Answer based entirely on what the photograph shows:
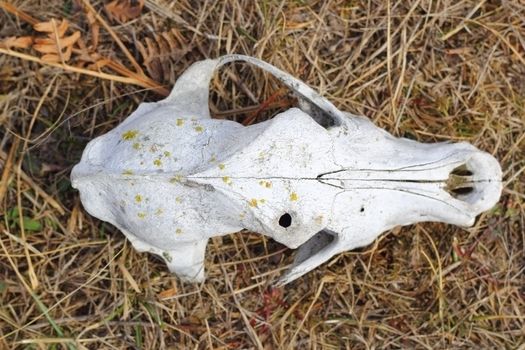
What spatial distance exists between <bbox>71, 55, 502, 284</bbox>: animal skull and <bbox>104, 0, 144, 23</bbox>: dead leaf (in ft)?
1.83

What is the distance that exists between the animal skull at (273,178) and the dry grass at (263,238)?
39 centimetres

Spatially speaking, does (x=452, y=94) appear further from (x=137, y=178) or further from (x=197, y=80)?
(x=137, y=178)

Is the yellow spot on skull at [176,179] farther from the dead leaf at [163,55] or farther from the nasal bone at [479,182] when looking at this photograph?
the nasal bone at [479,182]

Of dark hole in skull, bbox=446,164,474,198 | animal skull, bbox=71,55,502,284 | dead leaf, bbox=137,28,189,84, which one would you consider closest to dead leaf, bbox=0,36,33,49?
dead leaf, bbox=137,28,189,84

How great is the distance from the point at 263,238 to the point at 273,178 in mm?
836

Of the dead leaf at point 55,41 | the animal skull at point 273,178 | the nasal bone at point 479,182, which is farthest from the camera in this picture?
the dead leaf at point 55,41

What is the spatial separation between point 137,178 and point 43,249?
0.96 m

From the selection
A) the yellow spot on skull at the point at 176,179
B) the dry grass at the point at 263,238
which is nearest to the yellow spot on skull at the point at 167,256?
the dry grass at the point at 263,238

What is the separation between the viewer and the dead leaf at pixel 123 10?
281 cm

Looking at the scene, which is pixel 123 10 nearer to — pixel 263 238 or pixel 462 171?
pixel 263 238

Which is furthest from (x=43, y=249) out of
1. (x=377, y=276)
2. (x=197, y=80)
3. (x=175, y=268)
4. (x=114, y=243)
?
(x=377, y=276)

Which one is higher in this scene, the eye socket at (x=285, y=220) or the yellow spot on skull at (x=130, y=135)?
the yellow spot on skull at (x=130, y=135)

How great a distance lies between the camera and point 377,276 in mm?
2859

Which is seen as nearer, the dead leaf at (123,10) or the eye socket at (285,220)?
the eye socket at (285,220)
